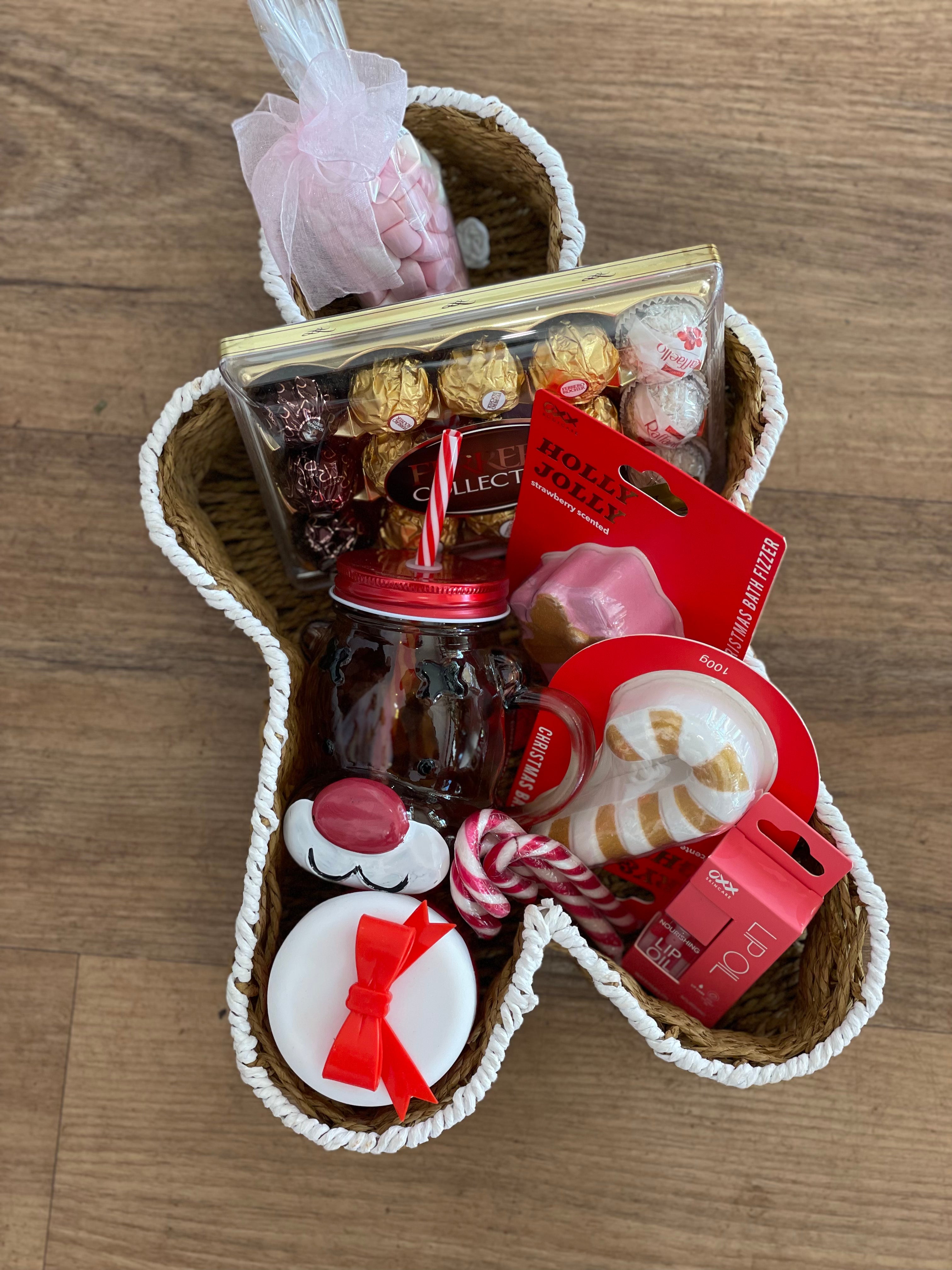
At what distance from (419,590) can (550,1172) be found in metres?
0.61

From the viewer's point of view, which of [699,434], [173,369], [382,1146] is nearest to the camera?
[382,1146]

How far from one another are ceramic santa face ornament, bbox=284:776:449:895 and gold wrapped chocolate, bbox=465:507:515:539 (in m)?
0.27

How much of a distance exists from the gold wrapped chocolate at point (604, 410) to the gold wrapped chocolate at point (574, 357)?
1.1 inches

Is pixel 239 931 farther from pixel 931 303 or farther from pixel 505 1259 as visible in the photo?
pixel 931 303

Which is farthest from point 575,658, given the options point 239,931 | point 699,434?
point 239,931

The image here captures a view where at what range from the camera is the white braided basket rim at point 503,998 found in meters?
0.76

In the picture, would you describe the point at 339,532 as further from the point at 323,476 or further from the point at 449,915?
the point at 449,915

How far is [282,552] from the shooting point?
94 centimetres

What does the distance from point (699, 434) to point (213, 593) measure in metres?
0.46

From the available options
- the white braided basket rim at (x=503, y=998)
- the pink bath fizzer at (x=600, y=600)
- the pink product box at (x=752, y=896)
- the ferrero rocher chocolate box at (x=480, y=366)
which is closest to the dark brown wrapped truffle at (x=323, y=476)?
the ferrero rocher chocolate box at (x=480, y=366)

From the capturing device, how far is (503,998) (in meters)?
0.77

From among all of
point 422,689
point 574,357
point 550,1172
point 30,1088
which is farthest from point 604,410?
point 30,1088

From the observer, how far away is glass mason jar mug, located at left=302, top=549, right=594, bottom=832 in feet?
2.61

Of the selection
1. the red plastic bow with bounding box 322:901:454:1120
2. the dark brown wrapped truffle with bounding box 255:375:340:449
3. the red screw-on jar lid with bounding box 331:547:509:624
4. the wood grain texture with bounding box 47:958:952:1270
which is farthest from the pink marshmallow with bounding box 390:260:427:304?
the wood grain texture with bounding box 47:958:952:1270
